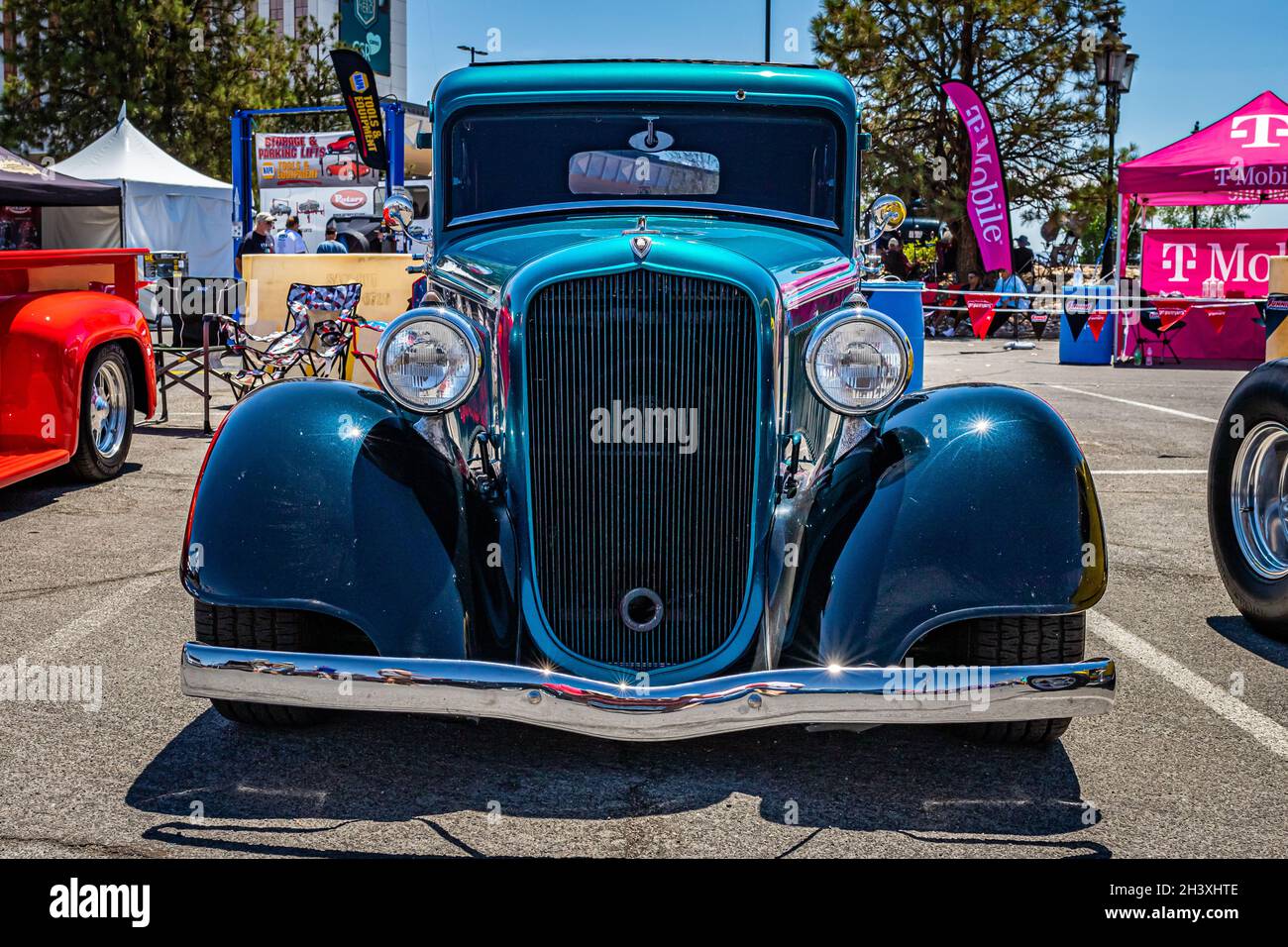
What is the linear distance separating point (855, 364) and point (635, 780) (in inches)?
52.6

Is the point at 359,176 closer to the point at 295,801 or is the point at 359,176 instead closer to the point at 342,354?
the point at 342,354

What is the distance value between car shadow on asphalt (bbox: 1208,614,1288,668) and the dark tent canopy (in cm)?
695

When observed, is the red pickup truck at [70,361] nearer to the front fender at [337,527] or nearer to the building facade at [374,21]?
the front fender at [337,527]

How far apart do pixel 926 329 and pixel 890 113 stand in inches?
307

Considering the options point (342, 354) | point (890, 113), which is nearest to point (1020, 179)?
point (890, 113)

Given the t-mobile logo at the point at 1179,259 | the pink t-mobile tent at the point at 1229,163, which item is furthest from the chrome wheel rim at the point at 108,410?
the t-mobile logo at the point at 1179,259

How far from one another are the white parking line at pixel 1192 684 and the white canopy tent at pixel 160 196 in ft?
66.7

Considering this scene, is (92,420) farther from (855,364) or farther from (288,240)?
(288,240)

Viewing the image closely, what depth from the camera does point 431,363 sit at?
3.79 m

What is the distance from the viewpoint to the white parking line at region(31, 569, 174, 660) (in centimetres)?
496

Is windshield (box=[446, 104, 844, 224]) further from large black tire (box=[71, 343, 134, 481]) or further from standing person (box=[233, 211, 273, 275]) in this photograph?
standing person (box=[233, 211, 273, 275])

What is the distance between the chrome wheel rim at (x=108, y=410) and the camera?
823 centimetres
